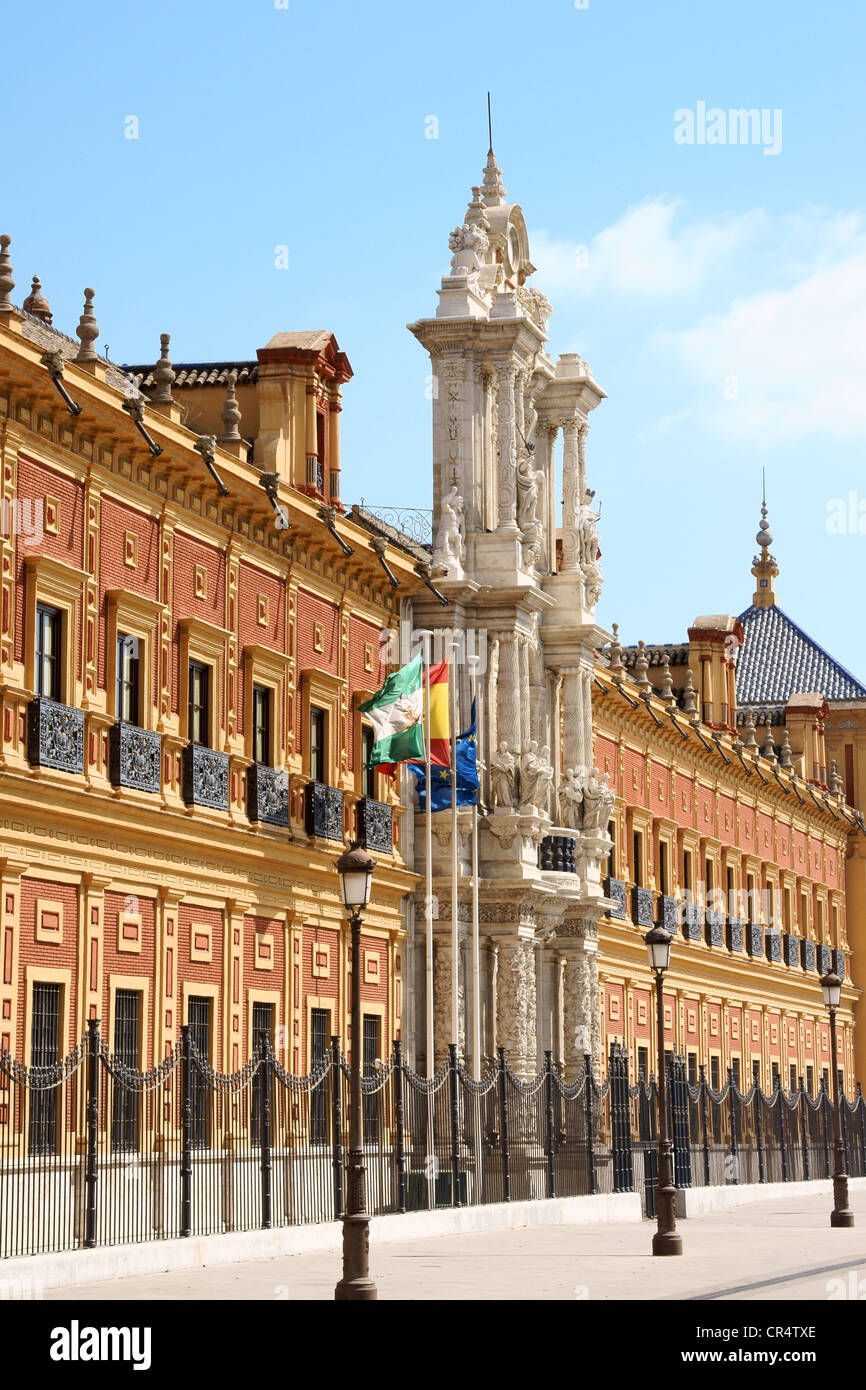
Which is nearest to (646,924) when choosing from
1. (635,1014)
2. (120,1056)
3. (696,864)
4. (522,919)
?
(635,1014)

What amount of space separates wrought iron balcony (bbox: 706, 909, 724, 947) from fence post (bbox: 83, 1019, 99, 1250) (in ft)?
111

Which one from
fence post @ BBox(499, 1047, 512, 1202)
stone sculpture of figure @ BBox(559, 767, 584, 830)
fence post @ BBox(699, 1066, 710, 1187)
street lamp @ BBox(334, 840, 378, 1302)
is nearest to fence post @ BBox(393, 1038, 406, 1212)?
fence post @ BBox(499, 1047, 512, 1202)

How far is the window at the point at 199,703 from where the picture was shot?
26.8 metres

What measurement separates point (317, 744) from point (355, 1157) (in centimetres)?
1294

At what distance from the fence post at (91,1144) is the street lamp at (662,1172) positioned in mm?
6183

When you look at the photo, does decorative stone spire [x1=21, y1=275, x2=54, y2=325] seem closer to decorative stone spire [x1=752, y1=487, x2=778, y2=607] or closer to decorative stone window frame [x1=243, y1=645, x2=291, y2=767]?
decorative stone window frame [x1=243, y1=645, x2=291, y2=767]

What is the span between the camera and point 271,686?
29000mm

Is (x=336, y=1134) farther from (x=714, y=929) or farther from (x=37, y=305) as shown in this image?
(x=714, y=929)

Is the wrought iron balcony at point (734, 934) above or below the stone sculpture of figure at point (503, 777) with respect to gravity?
below

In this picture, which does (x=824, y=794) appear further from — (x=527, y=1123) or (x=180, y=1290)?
(x=180, y=1290)

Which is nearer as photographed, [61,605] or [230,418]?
[61,605]

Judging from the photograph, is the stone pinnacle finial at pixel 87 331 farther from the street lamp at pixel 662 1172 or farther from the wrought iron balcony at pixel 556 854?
the wrought iron balcony at pixel 556 854

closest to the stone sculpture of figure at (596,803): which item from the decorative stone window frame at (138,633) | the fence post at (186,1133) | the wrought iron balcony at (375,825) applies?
the wrought iron balcony at (375,825)

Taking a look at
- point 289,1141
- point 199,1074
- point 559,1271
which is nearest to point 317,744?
point 289,1141
